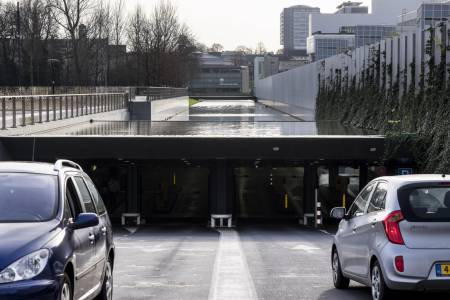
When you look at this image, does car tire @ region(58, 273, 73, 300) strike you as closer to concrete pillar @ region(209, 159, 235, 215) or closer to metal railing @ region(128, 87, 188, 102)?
concrete pillar @ region(209, 159, 235, 215)

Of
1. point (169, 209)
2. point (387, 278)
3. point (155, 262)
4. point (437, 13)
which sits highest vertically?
point (437, 13)

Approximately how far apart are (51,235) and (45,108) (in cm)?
3359

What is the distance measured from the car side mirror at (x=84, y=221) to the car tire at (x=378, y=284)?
135 inches

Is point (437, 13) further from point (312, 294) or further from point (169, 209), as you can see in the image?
point (312, 294)

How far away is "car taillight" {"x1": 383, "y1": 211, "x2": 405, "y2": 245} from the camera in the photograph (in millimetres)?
10164

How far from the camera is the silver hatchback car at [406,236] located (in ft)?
33.0

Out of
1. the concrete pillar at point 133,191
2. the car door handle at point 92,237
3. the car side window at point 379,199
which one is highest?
the car side window at point 379,199

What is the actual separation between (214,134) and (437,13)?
227 ft

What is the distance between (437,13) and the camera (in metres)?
103

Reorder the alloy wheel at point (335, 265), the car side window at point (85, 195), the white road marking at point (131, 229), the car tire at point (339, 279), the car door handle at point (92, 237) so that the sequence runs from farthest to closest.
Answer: the white road marking at point (131, 229)
the alloy wheel at point (335, 265)
the car tire at point (339, 279)
the car side window at point (85, 195)
the car door handle at point (92, 237)

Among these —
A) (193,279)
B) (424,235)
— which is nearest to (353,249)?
(424,235)

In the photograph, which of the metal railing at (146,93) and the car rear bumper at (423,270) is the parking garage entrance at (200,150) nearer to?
the metal railing at (146,93)

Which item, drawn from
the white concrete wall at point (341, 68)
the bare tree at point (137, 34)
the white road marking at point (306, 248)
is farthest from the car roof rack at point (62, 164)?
the bare tree at point (137, 34)

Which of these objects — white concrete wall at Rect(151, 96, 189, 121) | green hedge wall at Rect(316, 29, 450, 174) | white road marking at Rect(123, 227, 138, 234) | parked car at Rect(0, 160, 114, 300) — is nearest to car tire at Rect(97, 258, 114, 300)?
parked car at Rect(0, 160, 114, 300)
